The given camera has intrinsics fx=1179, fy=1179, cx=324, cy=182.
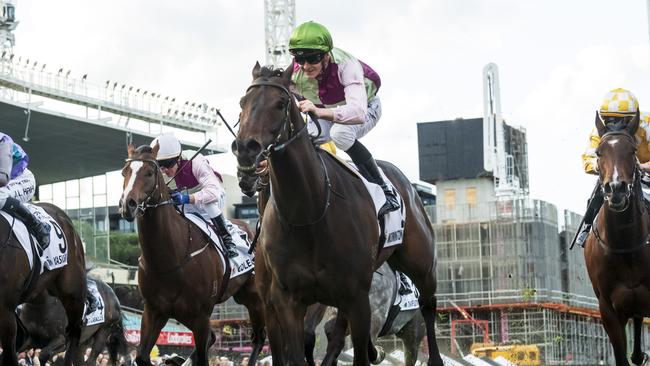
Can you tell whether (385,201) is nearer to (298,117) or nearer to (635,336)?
(298,117)

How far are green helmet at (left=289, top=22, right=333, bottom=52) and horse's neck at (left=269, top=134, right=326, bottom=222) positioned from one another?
3.11 ft

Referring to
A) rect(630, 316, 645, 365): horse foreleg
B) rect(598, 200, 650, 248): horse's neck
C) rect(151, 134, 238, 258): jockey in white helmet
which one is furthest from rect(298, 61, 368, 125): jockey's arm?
rect(151, 134, 238, 258): jockey in white helmet

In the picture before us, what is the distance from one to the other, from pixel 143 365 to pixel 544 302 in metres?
53.7

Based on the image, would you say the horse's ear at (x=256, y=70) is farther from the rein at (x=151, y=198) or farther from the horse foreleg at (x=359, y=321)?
the rein at (x=151, y=198)

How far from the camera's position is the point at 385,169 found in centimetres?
1187

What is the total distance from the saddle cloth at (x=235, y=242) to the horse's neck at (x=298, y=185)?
5488 millimetres

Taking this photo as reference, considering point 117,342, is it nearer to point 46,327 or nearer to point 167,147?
point 46,327

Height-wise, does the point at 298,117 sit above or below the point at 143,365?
above

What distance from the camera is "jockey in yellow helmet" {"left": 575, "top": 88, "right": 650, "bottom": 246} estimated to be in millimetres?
11438

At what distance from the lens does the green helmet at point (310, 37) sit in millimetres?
9727

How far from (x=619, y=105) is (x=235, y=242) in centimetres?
573

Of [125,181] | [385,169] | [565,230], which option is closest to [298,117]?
[385,169]

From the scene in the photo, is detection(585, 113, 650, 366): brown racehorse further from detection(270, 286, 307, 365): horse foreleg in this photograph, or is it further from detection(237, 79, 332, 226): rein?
detection(270, 286, 307, 365): horse foreleg

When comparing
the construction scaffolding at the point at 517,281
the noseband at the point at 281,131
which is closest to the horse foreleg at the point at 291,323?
the noseband at the point at 281,131
